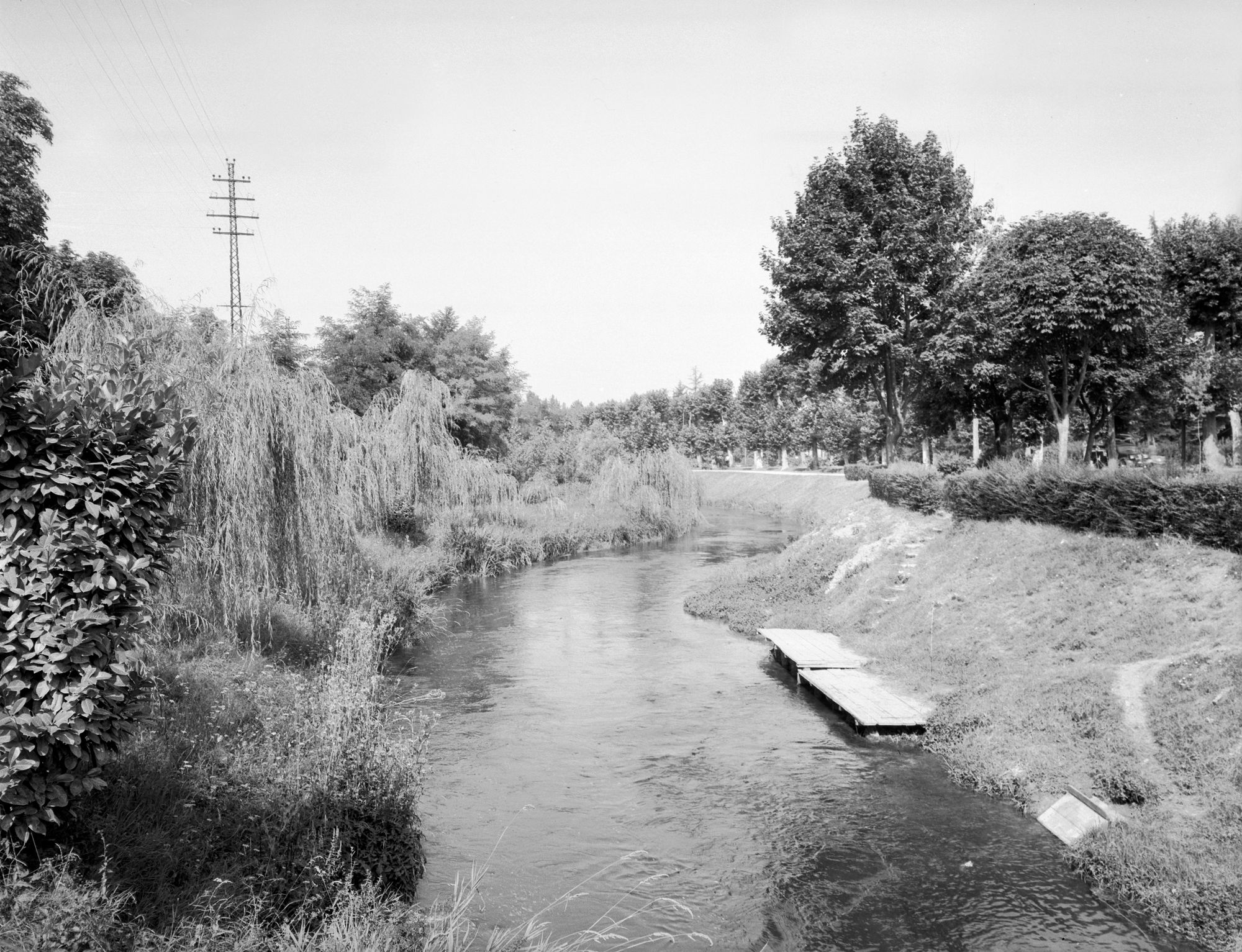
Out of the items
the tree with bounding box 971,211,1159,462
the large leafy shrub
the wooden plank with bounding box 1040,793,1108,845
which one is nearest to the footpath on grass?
the wooden plank with bounding box 1040,793,1108,845

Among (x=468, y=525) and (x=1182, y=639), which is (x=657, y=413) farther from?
(x=1182, y=639)

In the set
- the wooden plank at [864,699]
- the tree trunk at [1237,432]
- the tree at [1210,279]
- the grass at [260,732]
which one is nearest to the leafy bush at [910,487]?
the wooden plank at [864,699]

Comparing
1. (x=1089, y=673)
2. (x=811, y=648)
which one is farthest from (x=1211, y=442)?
(x=1089, y=673)

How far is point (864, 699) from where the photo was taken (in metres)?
13.4

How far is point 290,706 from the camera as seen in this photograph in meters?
10.3

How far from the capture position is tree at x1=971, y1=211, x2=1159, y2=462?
26422 mm

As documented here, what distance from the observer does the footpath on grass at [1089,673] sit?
7.99 meters

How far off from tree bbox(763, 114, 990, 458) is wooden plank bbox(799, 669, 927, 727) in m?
15.5

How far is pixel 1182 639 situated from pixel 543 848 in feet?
28.7

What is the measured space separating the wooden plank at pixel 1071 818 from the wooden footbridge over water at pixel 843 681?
9.78 feet

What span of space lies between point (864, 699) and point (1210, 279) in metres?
29.3

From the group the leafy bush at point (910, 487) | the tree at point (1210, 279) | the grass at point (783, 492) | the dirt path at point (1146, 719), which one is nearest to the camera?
the dirt path at point (1146, 719)

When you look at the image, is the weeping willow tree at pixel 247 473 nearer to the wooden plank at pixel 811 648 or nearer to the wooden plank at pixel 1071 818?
the wooden plank at pixel 811 648

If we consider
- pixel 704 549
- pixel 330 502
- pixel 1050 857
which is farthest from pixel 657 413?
pixel 1050 857
